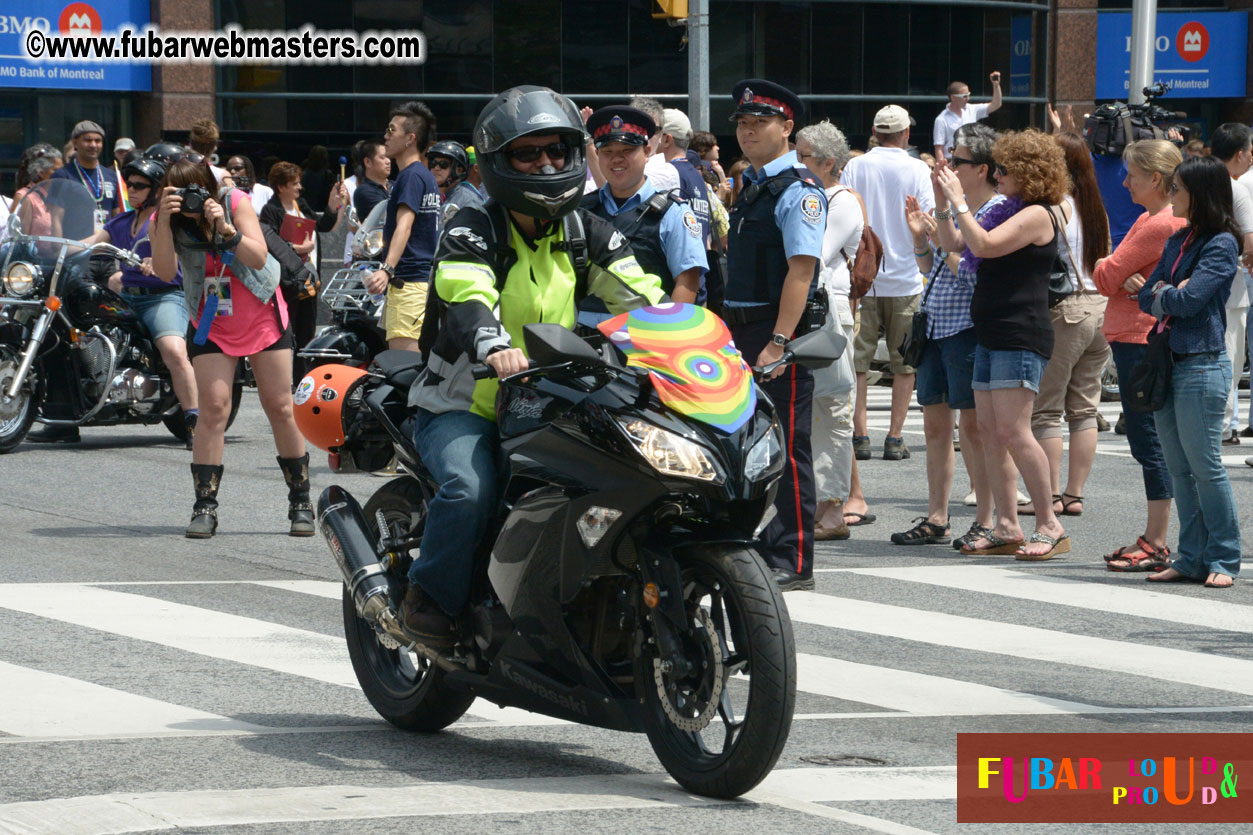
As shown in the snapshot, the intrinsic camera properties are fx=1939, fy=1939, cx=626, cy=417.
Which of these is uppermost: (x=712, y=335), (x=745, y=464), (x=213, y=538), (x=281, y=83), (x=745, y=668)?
(x=281, y=83)

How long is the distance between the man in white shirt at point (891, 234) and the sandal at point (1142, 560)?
3443 mm

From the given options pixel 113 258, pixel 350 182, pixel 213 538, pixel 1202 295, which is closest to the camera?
pixel 1202 295

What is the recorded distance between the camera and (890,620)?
26.1 ft

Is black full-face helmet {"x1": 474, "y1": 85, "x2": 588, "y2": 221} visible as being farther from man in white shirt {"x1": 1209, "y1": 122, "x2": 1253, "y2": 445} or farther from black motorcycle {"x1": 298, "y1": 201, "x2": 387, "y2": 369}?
black motorcycle {"x1": 298, "y1": 201, "x2": 387, "y2": 369}

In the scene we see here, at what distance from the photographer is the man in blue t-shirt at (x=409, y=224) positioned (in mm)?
12078

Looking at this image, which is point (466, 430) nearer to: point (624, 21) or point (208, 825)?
point (208, 825)

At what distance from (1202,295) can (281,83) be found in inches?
997

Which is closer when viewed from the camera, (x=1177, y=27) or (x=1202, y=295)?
(x=1202, y=295)

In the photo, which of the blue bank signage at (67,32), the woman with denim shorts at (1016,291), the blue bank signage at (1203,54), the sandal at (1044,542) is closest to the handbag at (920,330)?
the woman with denim shorts at (1016,291)

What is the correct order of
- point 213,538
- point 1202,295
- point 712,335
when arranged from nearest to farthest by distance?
point 712,335, point 1202,295, point 213,538

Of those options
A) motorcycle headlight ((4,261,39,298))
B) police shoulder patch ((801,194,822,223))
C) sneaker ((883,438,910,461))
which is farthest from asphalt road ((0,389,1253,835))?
motorcycle headlight ((4,261,39,298))

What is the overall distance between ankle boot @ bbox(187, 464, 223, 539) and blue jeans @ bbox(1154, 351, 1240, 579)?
4747mm

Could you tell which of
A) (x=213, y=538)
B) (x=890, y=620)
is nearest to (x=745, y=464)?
(x=890, y=620)

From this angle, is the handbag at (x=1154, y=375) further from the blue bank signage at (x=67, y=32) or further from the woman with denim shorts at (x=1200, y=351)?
the blue bank signage at (x=67, y=32)
